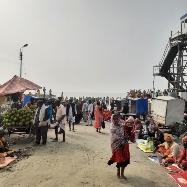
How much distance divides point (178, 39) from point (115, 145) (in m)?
22.0

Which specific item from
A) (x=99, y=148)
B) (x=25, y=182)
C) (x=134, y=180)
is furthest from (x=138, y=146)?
(x=25, y=182)

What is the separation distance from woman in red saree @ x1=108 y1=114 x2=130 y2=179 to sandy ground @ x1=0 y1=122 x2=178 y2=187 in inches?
16.2

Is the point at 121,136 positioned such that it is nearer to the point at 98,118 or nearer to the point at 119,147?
the point at 119,147

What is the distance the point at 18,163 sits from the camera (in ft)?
25.6

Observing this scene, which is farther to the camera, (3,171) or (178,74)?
(178,74)

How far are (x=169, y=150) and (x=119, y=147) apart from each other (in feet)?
10.8

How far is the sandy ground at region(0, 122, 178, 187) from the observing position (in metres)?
6.23

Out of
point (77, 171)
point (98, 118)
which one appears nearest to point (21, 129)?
point (77, 171)

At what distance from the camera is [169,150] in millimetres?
9000

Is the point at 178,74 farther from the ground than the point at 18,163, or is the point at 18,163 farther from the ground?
the point at 178,74

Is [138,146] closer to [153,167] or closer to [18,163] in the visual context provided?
[153,167]

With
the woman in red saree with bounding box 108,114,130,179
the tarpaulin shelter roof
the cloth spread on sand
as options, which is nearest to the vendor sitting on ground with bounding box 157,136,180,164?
the woman in red saree with bounding box 108,114,130,179

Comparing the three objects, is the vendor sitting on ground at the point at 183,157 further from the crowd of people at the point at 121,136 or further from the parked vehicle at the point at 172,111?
the parked vehicle at the point at 172,111

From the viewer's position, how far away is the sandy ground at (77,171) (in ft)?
20.4
